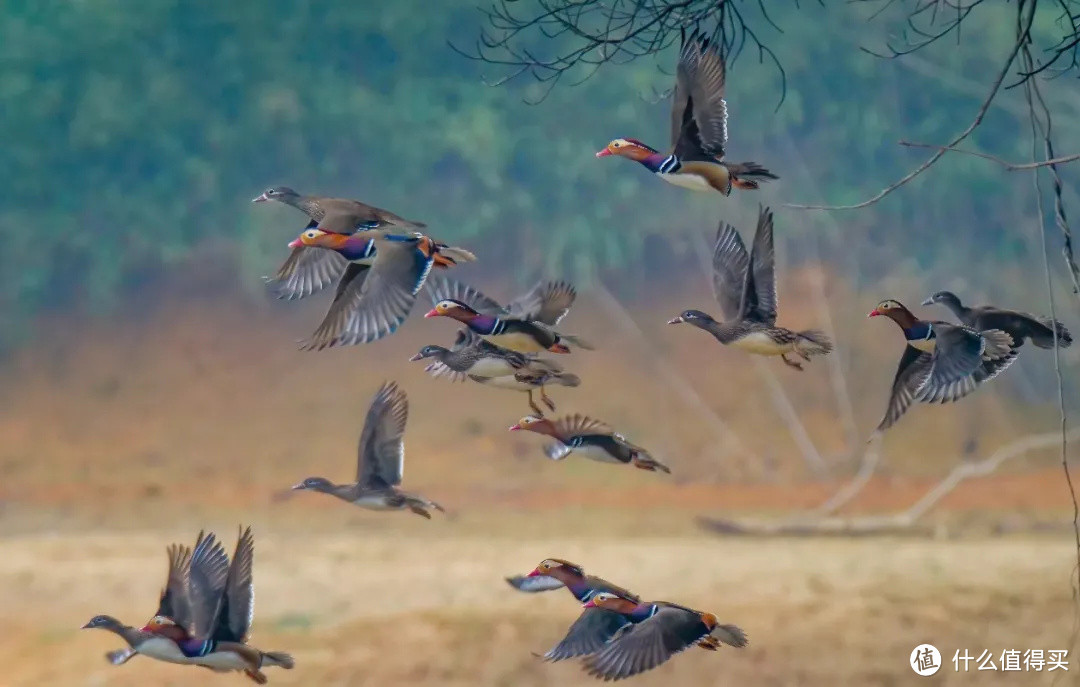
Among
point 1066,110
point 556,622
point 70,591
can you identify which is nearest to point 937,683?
point 556,622

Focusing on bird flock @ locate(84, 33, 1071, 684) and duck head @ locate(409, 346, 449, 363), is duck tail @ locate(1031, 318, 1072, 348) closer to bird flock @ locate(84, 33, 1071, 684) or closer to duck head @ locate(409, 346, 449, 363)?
bird flock @ locate(84, 33, 1071, 684)

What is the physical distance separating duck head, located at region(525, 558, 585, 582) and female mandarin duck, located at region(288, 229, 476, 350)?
27.4 inches

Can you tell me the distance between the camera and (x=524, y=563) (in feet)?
14.8

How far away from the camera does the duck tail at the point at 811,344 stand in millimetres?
1993

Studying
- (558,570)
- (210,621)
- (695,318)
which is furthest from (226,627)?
(695,318)

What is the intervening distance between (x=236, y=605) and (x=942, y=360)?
1.21 m

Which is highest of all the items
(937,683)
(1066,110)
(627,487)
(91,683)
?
(1066,110)

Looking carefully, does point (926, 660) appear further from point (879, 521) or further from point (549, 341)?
point (549, 341)

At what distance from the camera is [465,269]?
522 centimetres

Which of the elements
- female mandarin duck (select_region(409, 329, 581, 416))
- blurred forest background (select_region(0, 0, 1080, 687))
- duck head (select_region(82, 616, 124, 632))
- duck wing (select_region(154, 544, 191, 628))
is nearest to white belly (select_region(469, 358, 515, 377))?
female mandarin duck (select_region(409, 329, 581, 416))

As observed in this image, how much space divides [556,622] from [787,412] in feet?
5.90

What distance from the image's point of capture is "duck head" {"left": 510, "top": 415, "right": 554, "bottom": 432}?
88.4 inches

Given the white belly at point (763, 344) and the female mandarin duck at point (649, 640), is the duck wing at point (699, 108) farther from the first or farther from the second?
the female mandarin duck at point (649, 640)

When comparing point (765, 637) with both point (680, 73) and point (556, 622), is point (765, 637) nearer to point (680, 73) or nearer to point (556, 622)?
point (556, 622)
